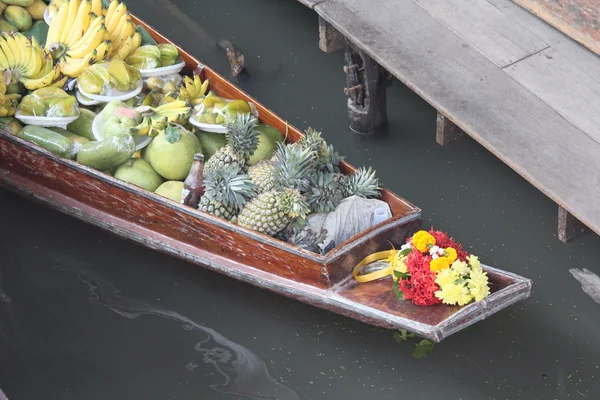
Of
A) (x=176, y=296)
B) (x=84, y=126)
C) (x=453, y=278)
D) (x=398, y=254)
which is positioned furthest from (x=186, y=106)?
(x=453, y=278)

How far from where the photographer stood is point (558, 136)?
14.1ft

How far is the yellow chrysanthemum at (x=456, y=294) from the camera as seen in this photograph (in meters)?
3.92

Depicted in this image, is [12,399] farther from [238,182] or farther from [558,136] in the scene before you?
[558,136]

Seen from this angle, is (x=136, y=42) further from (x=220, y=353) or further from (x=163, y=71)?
(x=220, y=353)

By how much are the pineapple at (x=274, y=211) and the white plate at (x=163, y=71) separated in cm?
126

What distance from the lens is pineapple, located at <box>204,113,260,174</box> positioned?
4.54 meters

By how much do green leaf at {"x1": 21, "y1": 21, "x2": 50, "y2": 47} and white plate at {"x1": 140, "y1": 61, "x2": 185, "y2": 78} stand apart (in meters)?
0.73

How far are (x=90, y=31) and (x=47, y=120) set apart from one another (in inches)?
24.8

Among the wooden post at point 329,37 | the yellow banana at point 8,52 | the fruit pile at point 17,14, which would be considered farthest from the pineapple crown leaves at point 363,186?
the fruit pile at point 17,14

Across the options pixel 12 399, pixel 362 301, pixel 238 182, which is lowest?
pixel 12 399

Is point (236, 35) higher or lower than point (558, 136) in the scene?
lower

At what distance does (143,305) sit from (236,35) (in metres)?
2.60

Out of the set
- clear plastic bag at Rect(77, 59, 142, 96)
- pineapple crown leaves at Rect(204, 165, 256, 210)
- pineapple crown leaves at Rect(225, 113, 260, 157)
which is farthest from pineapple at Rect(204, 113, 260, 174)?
clear plastic bag at Rect(77, 59, 142, 96)

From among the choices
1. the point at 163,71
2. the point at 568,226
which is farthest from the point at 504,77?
the point at 163,71
